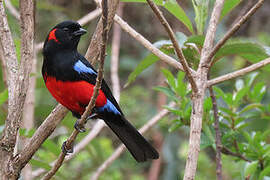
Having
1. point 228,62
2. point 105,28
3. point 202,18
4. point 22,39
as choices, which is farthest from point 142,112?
point 105,28

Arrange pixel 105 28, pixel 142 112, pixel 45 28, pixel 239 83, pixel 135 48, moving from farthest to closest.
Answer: pixel 135 48
pixel 45 28
pixel 142 112
pixel 239 83
pixel 105 28

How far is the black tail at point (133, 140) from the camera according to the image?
2848 millimetres

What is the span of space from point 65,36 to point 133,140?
82cm

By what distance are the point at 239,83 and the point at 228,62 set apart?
5.51ft

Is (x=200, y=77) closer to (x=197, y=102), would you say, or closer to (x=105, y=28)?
(x=197, y=102)

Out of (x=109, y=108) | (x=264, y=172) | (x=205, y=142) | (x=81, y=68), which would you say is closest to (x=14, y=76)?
(x=81, y=68)

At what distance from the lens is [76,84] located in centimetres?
282

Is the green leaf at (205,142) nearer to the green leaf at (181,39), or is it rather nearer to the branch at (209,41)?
the green leaf at (181,39)

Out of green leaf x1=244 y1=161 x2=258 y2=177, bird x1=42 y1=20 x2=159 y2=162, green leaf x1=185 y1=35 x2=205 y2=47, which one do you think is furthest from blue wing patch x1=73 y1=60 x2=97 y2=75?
green leaf x1=244 y1=161 x2=258 y2=177

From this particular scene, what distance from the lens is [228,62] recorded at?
494 cm

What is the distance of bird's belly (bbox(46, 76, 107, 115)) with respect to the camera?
2786mm

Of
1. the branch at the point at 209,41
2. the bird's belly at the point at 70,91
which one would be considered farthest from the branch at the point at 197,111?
the bird's belly at the point at 70,91

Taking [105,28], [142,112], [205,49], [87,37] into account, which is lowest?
[142,112]

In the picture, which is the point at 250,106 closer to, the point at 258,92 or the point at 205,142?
the point at 258,92
